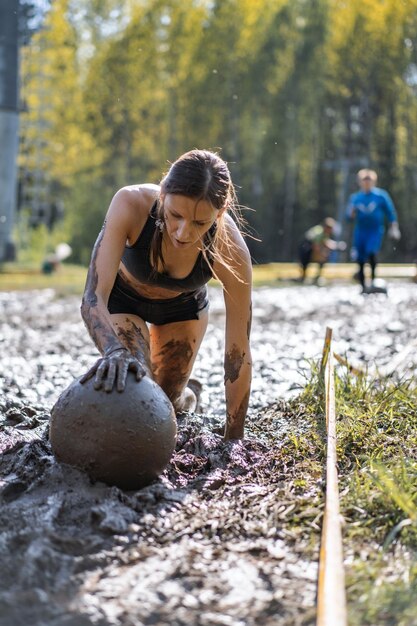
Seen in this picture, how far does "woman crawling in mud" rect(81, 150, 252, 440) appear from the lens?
13.8 feet

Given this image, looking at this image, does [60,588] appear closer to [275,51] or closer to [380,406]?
[380,406]

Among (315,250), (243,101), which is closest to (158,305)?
(315,250)

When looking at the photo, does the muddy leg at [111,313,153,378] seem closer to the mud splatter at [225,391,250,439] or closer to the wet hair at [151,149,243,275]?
the mud splatter at [225,391,250,439]

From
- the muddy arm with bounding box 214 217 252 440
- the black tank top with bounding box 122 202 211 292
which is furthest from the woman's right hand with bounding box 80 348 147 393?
the muddy arm with bounding box 214 217 252 440

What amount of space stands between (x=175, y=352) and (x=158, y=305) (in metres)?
0.45

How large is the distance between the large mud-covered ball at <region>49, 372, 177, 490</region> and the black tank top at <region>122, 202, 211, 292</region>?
0.91 meters


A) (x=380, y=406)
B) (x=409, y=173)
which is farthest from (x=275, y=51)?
(x=380, y=406)

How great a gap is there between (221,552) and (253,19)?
41.4m

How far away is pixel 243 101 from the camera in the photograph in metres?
42.1

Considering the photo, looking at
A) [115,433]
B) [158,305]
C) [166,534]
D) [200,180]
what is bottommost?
[166,534]

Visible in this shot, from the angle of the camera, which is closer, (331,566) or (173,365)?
(331,566)

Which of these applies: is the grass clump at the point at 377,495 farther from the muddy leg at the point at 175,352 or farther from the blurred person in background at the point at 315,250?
the blurred person in background at the point at 315,250

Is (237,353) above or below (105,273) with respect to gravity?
below

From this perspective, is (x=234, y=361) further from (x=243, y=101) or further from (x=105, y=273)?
(x=243, y=101)
